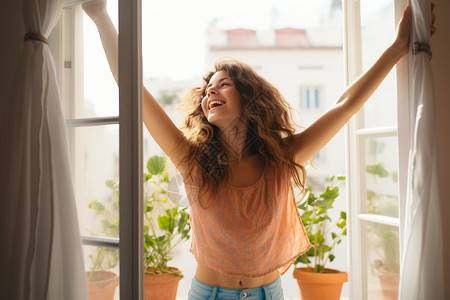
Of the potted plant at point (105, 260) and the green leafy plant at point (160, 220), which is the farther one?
the green leafy plant at point (160, 220)

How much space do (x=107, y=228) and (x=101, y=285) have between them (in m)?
0.18

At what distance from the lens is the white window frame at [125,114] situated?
1.14 metres

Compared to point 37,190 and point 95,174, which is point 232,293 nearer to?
point 95,174

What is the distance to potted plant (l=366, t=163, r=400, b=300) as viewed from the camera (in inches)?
63.1

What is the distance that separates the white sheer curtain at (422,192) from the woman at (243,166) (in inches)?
3.7

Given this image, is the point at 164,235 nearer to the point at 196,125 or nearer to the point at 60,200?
the point at 196,125

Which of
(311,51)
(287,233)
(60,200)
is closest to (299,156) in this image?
(287,233)

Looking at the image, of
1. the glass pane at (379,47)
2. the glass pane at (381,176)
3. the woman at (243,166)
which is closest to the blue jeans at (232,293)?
the woman at (243,166)

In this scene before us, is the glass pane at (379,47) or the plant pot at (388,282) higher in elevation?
the glass pane at (379,47)

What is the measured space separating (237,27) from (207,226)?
927cm

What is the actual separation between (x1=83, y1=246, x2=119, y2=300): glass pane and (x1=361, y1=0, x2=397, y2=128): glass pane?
126cm

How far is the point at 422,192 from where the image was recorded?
133cm

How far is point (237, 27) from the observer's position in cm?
1002

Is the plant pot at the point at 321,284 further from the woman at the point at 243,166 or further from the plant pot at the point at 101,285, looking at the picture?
the plant pot at the point at 101,285
